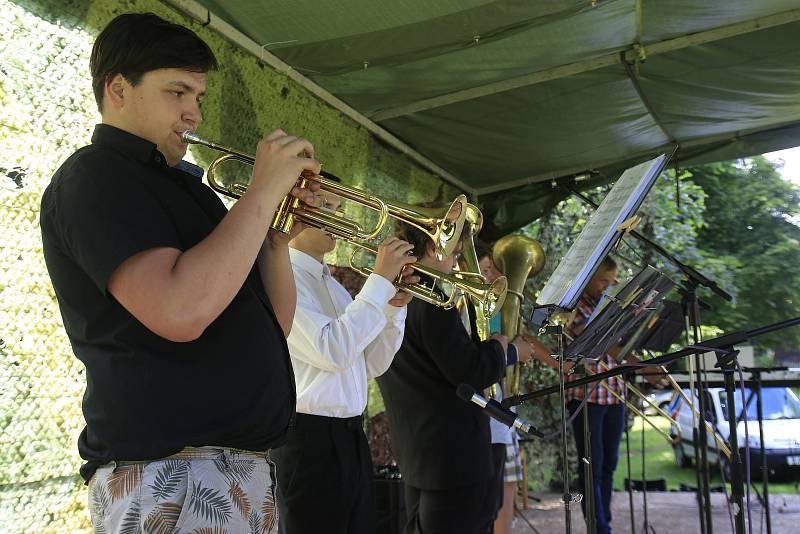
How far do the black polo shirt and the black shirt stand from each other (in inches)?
61.9

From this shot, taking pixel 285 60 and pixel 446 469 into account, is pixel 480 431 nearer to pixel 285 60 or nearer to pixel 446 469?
pixel 446 469

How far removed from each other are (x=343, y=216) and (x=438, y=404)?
1.32 m

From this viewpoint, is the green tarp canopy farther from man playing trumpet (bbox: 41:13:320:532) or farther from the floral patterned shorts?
the floral patterned shorts

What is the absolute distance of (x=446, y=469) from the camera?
3.04m

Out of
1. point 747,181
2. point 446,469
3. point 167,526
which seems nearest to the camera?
point 167,526

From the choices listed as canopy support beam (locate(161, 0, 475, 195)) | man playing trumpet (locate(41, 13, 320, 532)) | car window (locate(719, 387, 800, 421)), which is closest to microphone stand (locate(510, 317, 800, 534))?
man playing trumpet (locate(41, 13, 320, 532))

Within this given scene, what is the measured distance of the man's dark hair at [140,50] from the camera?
1529 mm

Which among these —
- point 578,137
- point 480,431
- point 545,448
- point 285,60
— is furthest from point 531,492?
point 285,60

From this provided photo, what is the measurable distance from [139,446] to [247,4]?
2290 millimetres

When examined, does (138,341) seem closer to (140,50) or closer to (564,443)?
(140,50)

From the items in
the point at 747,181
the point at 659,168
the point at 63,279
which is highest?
the point at 747,181

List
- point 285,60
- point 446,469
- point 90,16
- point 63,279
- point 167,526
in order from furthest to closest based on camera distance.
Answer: point 285,60 → point 446,469 → point 90,16 → point 63,279 → point 167,526

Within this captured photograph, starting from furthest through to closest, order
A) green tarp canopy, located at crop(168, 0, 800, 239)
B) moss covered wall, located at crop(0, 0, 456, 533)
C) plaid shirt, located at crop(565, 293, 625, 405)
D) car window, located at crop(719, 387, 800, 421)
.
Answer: car window, located at crop(719, 387, 800, 421) < plaid shirt, located at crop(565, 293, 625, 405) < green tarp canopy, located at crop(168, 0, 800, 239) < moss covered wall, located at crop(0, 0, 456, 533)

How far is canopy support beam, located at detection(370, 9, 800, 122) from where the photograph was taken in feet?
12.9
